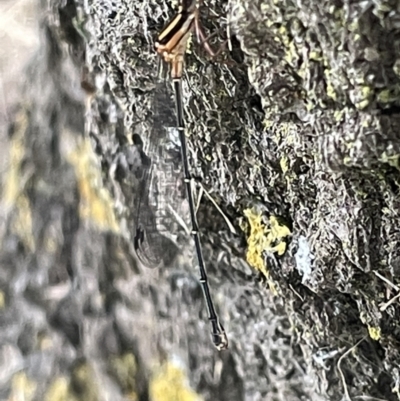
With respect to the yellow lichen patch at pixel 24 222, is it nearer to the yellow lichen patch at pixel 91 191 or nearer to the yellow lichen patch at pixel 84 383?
the yellow lichen patch at pixel 91 191

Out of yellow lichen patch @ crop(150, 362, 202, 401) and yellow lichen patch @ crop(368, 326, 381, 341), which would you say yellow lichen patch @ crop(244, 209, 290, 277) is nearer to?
yellow lichen patch @ crop(368, 326, 381, 341)

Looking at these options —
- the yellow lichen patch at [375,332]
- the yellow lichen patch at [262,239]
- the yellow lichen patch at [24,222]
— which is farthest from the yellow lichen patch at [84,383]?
the yellow lichen patch at [375,332]

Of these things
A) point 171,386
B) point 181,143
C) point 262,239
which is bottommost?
point 171,386

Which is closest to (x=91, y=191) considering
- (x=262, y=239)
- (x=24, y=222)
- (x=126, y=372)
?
(x=24, y=222)

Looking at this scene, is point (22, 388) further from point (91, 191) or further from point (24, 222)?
point (91, 191)

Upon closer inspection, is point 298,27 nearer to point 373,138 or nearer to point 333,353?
point 373,138

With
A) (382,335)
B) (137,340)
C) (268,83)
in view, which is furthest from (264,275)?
(268,83)

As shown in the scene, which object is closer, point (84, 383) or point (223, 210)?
point (223, 210)
